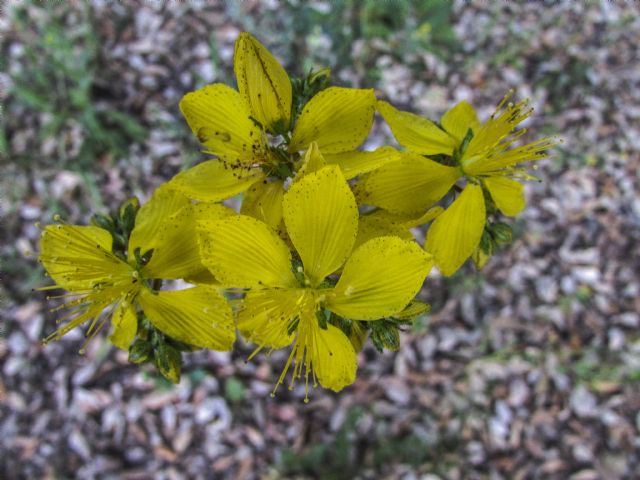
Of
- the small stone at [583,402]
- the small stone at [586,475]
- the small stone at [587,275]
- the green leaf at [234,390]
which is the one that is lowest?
the small stone at [586,475]

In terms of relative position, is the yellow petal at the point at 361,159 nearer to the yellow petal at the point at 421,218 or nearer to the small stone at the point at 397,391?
the yellow petal at the point at 421,218

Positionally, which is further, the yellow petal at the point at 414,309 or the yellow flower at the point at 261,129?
the yellow flower at the point at 261,129

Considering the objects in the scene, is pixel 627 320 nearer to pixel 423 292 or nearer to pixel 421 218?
pixel 423 292

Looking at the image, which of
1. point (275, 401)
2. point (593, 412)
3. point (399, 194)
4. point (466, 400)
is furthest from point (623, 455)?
point (399, 194)

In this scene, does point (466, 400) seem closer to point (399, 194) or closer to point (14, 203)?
point (399, 194)

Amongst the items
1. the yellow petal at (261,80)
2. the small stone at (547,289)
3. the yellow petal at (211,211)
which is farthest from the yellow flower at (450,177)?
the small stone at (547,289)

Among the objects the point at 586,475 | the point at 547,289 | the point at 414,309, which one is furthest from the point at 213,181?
the point at 586,475

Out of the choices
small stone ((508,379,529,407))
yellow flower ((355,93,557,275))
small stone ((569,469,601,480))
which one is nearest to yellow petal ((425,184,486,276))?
yellow flower ((355,93,557,275))
